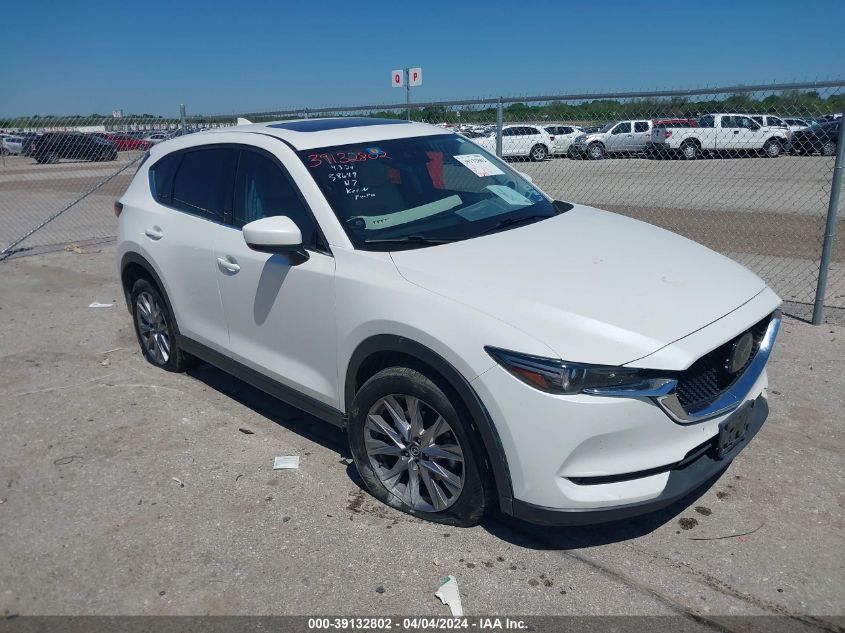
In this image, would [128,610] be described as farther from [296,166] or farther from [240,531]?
[296,166]

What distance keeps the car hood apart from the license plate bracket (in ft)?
1.43

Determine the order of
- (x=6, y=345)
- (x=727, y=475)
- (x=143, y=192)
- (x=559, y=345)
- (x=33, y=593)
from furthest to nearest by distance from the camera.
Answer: (x=6, y=345), (x=143, y=192), (x=727, y=475), (x=33, y=593), (x=559, y=345)

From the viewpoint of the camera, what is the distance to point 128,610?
295 cm

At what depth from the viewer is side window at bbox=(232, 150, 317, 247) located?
3.83m

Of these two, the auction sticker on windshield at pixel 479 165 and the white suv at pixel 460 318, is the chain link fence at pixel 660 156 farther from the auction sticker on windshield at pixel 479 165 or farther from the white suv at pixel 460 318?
the white suv at pixel 460 318

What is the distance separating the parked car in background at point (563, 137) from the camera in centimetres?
1127

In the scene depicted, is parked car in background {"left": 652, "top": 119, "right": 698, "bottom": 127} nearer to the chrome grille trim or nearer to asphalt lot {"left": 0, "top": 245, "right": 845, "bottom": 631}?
asphalt lot {"left": 0, "top": 245, "right": 845, "bottom": 631}

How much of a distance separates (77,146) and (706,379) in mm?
13124

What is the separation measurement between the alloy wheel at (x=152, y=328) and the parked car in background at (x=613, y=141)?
5661 millimetres

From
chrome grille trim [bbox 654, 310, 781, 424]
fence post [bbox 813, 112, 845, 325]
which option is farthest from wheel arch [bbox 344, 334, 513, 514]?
fence post [bbox 813, 112, 845, 325]

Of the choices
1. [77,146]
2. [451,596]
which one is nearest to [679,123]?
[451,596]

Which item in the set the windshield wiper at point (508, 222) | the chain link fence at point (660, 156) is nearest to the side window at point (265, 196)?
the windshield wiper at point (508, 222)

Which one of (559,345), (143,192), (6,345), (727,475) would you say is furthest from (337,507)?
(6,345)

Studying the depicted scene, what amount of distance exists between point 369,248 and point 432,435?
0.96 m
